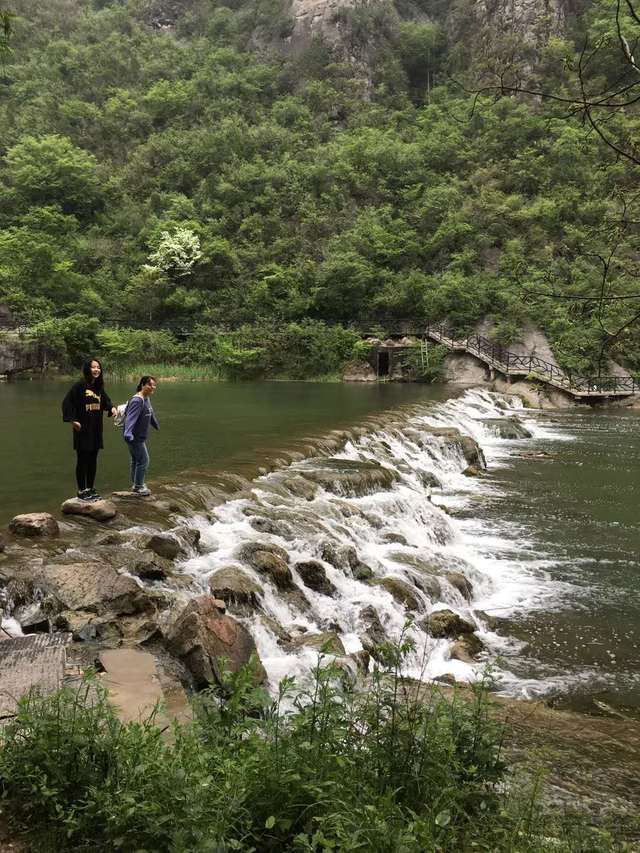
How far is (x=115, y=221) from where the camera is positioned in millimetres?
52938

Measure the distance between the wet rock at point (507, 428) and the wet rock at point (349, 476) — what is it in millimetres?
9741

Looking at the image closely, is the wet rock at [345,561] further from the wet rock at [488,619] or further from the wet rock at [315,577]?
the wet rock at [488,619]

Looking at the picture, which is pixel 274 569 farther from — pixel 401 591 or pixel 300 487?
pixel 300 487

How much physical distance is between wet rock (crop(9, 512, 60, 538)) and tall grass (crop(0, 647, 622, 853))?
411cm

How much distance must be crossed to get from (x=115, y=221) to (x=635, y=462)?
46.9m

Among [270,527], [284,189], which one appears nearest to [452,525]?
[270,527]

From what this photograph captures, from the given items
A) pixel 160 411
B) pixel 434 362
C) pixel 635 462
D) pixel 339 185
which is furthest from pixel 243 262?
pixel 635 462

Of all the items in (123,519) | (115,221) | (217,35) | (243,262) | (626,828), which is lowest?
(626,828)

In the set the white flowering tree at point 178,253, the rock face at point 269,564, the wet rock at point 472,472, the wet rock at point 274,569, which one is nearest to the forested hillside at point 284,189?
the white flowering tree at point 178,253

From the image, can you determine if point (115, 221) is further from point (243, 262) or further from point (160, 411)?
point (160, 411)

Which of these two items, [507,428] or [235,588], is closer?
[235,588]

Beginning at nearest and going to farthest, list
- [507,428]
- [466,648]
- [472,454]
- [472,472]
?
[466,648]
[472,472]
[472,454]
[507,428]

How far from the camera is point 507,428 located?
2275 centimetres

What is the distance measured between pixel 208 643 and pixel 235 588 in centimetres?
171
